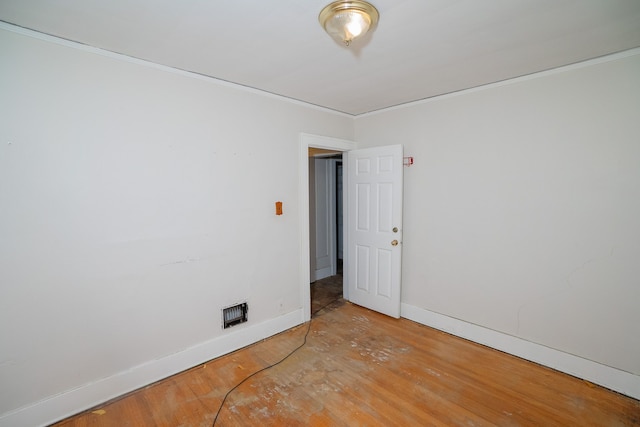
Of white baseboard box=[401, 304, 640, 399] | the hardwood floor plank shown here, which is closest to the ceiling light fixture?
the hardwood floor plank

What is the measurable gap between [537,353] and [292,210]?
8.50 feet

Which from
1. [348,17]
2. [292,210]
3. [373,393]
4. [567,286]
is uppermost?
[348,17]

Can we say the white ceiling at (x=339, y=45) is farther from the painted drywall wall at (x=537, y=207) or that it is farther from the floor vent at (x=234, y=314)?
the floor vent at (x=234, y=314)

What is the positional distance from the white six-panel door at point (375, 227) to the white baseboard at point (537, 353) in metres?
0.41

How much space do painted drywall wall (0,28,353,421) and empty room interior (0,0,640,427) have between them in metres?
0.01

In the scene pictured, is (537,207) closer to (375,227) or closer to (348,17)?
(375,227)

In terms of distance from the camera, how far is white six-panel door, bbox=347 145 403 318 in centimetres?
326

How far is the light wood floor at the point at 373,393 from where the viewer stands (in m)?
1.90

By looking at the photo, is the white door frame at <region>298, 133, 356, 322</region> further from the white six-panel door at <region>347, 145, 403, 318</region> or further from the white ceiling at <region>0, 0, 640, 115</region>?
the white ceiling at <region>0, 0, 640, 115</region>

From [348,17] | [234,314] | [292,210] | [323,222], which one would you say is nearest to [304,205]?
[292,210]

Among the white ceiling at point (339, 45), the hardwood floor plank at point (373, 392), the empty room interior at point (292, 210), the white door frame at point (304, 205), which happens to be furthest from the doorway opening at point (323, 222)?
the white ceiling at point (339, 45)

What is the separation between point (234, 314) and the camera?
2.73 metres

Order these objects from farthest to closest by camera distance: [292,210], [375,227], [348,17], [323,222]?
[323,222] < [375,227] < [292,210] < [348,17]

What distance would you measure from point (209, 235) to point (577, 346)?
3.17 meters
